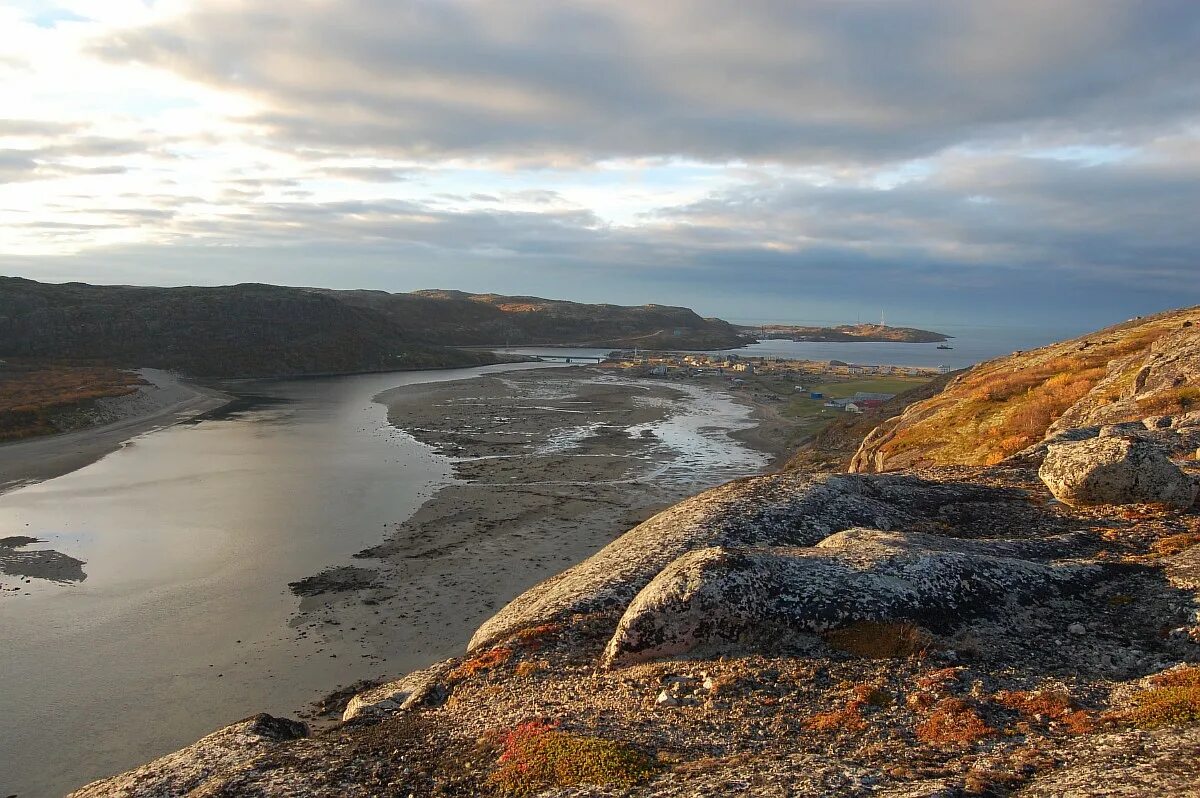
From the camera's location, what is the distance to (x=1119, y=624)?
12023 mm

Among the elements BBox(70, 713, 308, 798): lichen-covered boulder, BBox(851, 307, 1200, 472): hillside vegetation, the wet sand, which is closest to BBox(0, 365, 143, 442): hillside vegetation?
the wet sand

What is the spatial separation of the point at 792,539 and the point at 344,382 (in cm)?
13047

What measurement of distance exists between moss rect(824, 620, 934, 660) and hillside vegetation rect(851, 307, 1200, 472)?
694 inches

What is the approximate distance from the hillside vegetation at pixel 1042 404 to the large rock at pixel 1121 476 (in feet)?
28.7

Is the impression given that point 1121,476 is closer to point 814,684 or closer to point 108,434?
point 814,684

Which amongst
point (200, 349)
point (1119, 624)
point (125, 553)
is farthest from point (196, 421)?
point (1119, 624)

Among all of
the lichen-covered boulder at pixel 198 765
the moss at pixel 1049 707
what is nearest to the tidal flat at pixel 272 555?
the lichen-covered boulder at pixel 198 765

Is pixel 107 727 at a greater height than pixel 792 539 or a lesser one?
lesser

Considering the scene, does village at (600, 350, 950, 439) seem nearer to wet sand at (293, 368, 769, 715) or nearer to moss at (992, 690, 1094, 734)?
wet sand at (293, 368, 769, 715)

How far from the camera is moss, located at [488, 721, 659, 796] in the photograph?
9.21 metres

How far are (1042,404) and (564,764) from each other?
105ft

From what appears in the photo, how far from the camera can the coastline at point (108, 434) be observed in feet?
183

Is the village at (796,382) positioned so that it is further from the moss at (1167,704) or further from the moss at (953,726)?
the moss at (953,726)

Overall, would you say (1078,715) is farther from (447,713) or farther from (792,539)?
(447,713)
